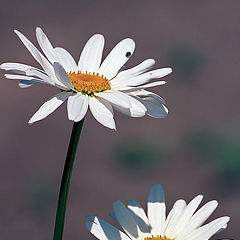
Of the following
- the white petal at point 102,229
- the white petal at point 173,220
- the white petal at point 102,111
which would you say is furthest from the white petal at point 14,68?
the white petal at point 173,220

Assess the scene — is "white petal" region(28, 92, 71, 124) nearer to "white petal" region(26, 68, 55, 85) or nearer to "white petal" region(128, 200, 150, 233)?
"white petal" region(26, 68, 55, 85)

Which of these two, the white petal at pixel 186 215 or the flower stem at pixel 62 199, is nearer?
the flower stem at pixel 62 199

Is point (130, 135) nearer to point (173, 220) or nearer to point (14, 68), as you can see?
point (173, 220)

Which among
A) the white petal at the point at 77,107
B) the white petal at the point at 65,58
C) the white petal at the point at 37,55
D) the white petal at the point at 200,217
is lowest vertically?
the white petal at the point at 200,217

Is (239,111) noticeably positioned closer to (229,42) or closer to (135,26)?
(229,42)

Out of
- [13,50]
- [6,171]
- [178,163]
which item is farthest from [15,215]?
[13,50]

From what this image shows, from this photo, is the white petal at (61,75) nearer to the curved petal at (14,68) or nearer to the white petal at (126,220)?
the curved petal at (14,68)

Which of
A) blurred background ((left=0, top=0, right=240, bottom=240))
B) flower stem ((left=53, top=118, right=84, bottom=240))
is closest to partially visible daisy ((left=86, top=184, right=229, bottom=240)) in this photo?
flower stem ((left=53, top=118, right=84, bottom=240))
